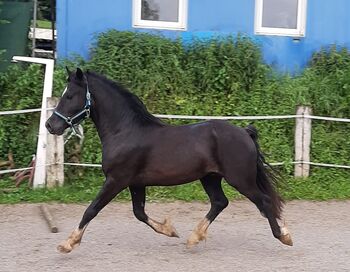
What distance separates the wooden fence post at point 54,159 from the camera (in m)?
8.70

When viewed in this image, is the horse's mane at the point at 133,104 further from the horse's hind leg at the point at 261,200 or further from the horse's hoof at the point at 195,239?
the horse's hoof at the point at 195,239

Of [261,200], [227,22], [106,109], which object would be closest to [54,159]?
[106,109]

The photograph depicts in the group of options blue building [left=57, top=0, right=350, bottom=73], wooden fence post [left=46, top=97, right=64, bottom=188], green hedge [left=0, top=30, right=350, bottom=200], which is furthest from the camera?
blue building [left=57, top=0, right=350, bottom=73]

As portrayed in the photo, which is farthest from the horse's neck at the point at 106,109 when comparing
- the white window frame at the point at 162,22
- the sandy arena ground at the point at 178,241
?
the white window frame at the point at 162,22

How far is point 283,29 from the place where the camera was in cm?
1102

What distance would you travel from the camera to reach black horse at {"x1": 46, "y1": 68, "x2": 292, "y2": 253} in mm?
6160

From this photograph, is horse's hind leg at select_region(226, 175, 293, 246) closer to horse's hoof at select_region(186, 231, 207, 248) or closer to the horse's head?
horse's hoof at select_region(186, 231, 207, 248)

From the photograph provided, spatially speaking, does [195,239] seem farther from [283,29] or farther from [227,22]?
[283,29]

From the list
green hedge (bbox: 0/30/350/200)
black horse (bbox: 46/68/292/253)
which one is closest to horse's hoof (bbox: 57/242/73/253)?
black horse (bbox: 46/68/292/253)

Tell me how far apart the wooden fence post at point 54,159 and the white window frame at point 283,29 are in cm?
397

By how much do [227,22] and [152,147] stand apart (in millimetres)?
5090

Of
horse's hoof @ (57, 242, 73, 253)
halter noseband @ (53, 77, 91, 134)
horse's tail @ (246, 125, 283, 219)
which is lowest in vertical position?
horse's hoof @ (57, 242, 73, 253)

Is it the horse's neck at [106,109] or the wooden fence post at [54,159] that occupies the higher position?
the horse's neck at [106,109]

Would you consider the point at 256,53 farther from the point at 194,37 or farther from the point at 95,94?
the point at 95,94
